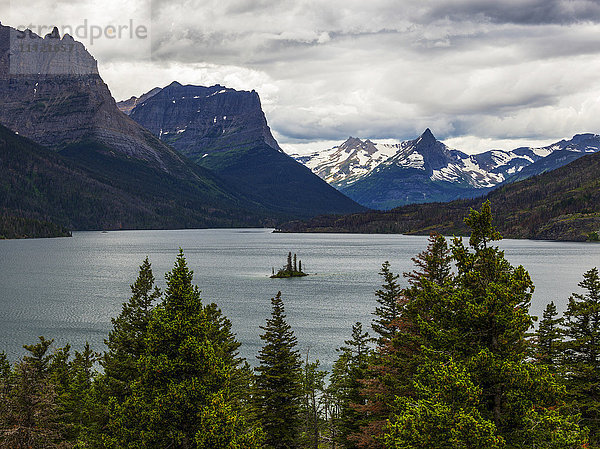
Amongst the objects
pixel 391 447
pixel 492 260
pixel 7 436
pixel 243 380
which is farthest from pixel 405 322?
pixel 7 436

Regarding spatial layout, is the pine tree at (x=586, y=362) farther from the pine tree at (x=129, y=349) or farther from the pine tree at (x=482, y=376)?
the pine tree at (x=129, y=349)

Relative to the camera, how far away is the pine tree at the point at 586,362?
28.4 metres

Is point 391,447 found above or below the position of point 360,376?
above

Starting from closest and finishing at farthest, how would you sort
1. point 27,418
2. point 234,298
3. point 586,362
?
point 27,418
point 586,362
point 234,298

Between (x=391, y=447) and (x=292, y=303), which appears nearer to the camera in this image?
(x=391, y=447)

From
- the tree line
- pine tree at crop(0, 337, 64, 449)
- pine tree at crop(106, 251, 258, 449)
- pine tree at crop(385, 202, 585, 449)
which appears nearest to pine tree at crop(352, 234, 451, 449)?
the tree line

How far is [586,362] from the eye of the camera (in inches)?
1224

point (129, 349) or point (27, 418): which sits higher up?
point (129, 349)

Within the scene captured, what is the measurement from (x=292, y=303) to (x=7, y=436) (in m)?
100

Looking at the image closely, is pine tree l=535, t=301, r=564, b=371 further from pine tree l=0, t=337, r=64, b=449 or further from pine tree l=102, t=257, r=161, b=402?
pine tree l=0, t=337, r=64, b=449

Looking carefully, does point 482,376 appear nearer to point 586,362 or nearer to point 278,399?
point 586,362

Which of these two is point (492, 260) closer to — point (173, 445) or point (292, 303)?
point (173, 445)

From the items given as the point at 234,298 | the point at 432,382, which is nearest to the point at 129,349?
the point at 432,382

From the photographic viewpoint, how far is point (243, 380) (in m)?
42.2
